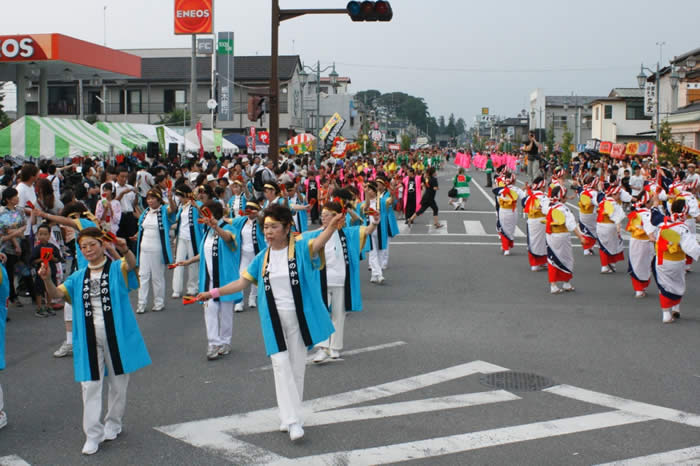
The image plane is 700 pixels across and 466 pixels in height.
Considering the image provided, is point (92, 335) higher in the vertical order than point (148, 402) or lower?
higher

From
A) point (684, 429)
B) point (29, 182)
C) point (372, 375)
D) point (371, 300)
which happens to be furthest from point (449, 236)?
point (684, 429)

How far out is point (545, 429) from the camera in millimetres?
6074

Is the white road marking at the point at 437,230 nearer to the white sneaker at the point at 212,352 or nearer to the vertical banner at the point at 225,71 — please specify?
the white sneaker at the point at 212,352

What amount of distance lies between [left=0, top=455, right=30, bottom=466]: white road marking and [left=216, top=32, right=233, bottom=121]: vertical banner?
39.9 m

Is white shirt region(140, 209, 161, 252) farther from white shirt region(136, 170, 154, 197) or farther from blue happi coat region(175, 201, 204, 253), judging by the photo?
white shirt region(136, 170, 154, 197)

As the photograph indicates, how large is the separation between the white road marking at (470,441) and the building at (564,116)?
6096cm

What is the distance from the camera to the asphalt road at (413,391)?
564 centimetres

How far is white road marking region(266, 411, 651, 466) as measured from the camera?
5445 millimetres

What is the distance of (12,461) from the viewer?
544 centimetres

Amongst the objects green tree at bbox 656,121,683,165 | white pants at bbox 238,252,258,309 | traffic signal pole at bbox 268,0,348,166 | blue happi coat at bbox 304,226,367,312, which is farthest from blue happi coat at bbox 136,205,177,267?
green tree at bbox 656,121,683,165

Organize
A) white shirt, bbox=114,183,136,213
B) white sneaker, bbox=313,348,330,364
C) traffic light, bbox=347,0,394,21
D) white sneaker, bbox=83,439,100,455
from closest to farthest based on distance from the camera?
white sneaker, bbox=83,439,100,455
white sneaker, bbox=313,348,330,364
white shirt, bbox=114,183,136,213
traffic light, bbox=347,0,394,21

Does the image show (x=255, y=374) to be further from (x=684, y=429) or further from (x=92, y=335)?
(x=684, y=429)

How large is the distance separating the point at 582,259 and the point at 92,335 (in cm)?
1213

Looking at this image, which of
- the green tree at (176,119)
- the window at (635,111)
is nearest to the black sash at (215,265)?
the green tree at (176,119)
